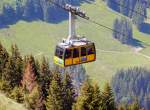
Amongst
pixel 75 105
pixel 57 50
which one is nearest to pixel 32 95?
pixel 75 105

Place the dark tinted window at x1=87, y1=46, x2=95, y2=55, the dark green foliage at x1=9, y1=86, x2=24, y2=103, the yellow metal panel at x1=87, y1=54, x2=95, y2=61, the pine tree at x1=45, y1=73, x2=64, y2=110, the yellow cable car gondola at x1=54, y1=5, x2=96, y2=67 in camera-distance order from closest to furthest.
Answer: the yellow cable car gondola at x1=54, y1=5, x2=96, y2=67
the dark tinted window at x1=87, y1=46, x2=95, y2=55
the yellow metal panel at x1=87, y1=54, x2=95, y2=61
the dark green foliage at x1=9, y1=86, x2=24, y2=103
the pine tree at x1=45, y1=73, x2=64, y2=110

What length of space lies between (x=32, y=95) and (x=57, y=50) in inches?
949

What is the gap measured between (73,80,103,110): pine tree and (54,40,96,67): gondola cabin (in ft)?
34.2

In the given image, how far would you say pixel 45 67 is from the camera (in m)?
92.8

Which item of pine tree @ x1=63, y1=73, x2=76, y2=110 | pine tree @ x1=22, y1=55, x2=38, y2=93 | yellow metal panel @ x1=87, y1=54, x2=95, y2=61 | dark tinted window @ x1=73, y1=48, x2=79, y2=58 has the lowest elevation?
pine tree @ x1=63, y1=73, x2=76, y2=110

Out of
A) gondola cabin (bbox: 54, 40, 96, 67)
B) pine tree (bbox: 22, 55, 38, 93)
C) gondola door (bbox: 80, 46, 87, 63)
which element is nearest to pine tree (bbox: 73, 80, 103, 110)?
gondola cabin (bbox: 54, 40, 96, 67)

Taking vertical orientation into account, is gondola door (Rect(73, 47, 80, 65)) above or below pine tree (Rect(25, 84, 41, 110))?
above

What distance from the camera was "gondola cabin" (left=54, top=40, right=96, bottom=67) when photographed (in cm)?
5997

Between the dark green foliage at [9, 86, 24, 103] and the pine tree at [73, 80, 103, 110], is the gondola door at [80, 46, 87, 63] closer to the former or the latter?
the pine tree at [73, 80, 103, 110]

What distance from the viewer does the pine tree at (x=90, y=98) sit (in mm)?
72188

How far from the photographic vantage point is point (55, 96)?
83000 millimetres

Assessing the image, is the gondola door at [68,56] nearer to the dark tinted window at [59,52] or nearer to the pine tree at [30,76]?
the dark tinted window at [59,52]

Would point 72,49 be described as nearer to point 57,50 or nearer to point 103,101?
point 57,50

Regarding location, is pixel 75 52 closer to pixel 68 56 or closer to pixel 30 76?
pixel 68 56
